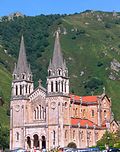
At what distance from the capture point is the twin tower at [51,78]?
15612cm

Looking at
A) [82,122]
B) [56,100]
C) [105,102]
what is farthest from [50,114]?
[105,102]

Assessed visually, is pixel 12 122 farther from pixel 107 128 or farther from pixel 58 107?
pixel 107 128

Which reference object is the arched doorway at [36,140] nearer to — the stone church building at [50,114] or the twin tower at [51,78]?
the stone church building at [50,114]

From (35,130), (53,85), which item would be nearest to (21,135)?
(35,130)

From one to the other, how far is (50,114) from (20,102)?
34.0ft

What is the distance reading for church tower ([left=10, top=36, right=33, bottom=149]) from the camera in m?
160

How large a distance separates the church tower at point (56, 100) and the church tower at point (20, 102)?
8019mm

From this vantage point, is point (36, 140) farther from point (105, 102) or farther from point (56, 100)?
point (105, 102)

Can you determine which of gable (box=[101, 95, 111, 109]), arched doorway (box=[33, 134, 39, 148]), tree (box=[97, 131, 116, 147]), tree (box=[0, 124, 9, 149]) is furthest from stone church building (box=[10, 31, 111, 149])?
tree (box=[97, 131, 116, 147])

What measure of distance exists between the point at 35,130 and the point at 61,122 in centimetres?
918

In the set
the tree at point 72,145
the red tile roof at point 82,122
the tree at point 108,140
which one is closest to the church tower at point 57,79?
the red tile roof at point 82,122

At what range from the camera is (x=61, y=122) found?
504 ft

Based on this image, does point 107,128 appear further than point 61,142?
Yes

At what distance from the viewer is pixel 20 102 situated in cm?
16162
